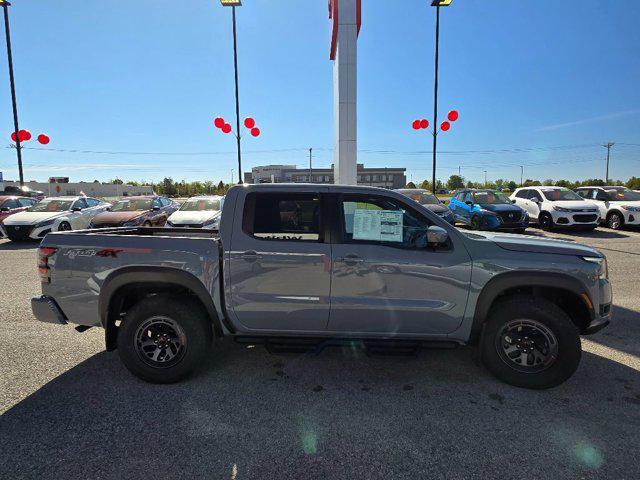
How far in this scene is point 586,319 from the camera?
330cm

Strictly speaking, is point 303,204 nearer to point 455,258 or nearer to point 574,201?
point 455,258

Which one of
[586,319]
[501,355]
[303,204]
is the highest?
[303,204]

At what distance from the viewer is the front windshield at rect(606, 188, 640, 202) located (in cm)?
1462

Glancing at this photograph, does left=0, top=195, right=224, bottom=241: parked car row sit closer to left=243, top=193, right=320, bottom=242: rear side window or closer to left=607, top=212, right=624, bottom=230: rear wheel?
left=243, top=193, right=320, bottom=242: rear side window

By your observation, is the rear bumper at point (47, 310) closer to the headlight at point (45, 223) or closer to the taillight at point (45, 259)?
the taillight at point (45, 259)

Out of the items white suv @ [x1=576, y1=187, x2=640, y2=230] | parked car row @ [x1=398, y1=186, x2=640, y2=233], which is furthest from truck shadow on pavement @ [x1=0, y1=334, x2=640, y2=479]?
white suv @ [x1=576, y1=187, x2=640, y2=230]

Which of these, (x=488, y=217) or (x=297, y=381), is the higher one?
(x=488, y=217)

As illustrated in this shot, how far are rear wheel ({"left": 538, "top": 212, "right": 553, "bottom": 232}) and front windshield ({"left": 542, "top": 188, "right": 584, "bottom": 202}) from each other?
26.6 inches

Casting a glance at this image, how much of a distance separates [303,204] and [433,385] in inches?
78.5

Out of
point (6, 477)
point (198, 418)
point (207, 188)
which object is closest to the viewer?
point (6, 477)

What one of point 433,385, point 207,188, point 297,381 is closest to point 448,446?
point 433,385

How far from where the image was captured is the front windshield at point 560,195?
14.3m

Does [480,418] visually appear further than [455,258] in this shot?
No


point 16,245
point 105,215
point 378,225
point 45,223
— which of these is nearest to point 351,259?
point 378,225
